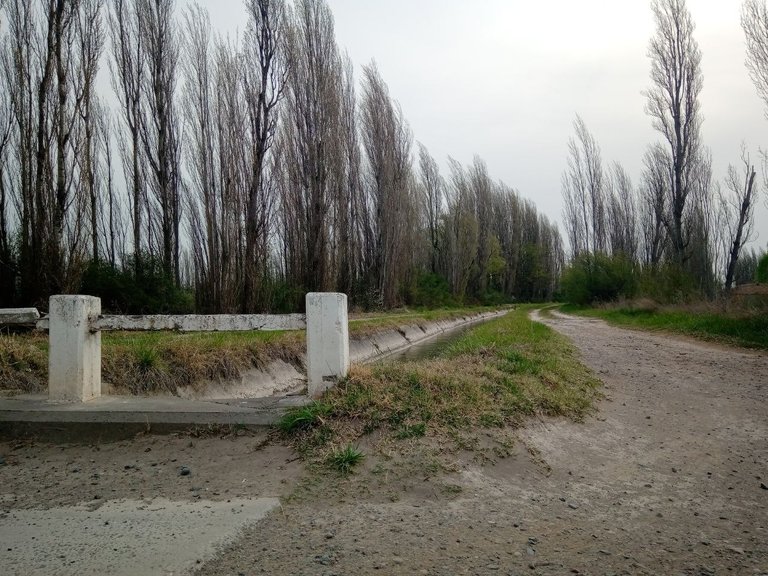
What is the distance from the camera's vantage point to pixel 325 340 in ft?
13.7

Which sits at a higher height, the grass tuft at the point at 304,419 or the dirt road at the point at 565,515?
the grass tuft at the point at 304,419

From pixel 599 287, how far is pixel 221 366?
32071 mm

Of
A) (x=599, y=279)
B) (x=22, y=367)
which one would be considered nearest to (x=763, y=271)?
(x=22, y=367)

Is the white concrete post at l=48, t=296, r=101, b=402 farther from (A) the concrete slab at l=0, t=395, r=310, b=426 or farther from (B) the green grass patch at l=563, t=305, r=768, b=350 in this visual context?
(B) the green grass patch at l=563, t=305, r=768, b=350

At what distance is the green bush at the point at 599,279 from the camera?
3166 cm

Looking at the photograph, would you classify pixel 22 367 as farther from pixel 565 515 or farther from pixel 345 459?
pixel 565 515

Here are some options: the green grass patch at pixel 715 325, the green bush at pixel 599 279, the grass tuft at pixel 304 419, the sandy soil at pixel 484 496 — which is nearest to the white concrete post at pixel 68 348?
the sandy soil at pixel 484 496

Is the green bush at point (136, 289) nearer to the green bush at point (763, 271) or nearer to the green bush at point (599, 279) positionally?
the green bush at point (763, 271)

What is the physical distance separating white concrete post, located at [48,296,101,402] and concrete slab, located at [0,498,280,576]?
1.55 meters

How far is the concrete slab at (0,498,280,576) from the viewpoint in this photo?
7.32 ft

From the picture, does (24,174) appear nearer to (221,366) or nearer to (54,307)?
(221,366)

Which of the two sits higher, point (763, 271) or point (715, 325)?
point (763, 271)

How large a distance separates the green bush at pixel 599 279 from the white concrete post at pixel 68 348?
3059 cm

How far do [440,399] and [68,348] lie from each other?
10.7 feet
